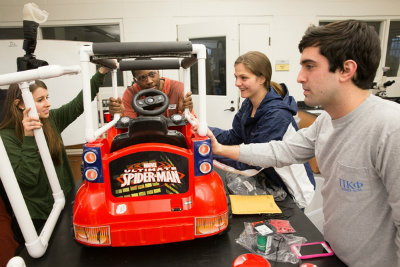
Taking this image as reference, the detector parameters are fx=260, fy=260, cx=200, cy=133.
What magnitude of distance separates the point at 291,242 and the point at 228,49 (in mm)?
3283

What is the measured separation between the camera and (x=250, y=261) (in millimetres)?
804

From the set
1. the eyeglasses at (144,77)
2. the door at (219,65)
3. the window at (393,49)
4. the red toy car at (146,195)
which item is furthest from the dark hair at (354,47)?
the window at (393,49)

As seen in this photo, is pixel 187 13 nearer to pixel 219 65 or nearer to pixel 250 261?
pixel 219 65

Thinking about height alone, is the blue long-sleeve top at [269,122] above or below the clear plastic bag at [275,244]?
above

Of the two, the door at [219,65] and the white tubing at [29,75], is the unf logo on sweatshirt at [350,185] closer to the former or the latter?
the white tubing at [29,75]

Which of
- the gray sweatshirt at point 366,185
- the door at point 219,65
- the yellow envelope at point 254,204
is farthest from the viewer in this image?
the door at point 219,65

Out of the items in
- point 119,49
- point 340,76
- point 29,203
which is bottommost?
point 29,203

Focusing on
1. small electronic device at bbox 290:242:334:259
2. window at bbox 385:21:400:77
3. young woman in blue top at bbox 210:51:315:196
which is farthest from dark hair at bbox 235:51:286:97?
window at bbox 385:21:400:77

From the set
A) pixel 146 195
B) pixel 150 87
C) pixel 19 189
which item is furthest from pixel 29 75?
pixel 150 87

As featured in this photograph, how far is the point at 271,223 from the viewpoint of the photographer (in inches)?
41.8

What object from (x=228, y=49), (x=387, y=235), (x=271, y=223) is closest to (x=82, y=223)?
(x=271, y=223)

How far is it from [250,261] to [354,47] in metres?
0.77

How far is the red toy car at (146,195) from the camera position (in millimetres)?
868

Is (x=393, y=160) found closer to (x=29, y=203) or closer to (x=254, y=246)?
(x=254, y=246)
